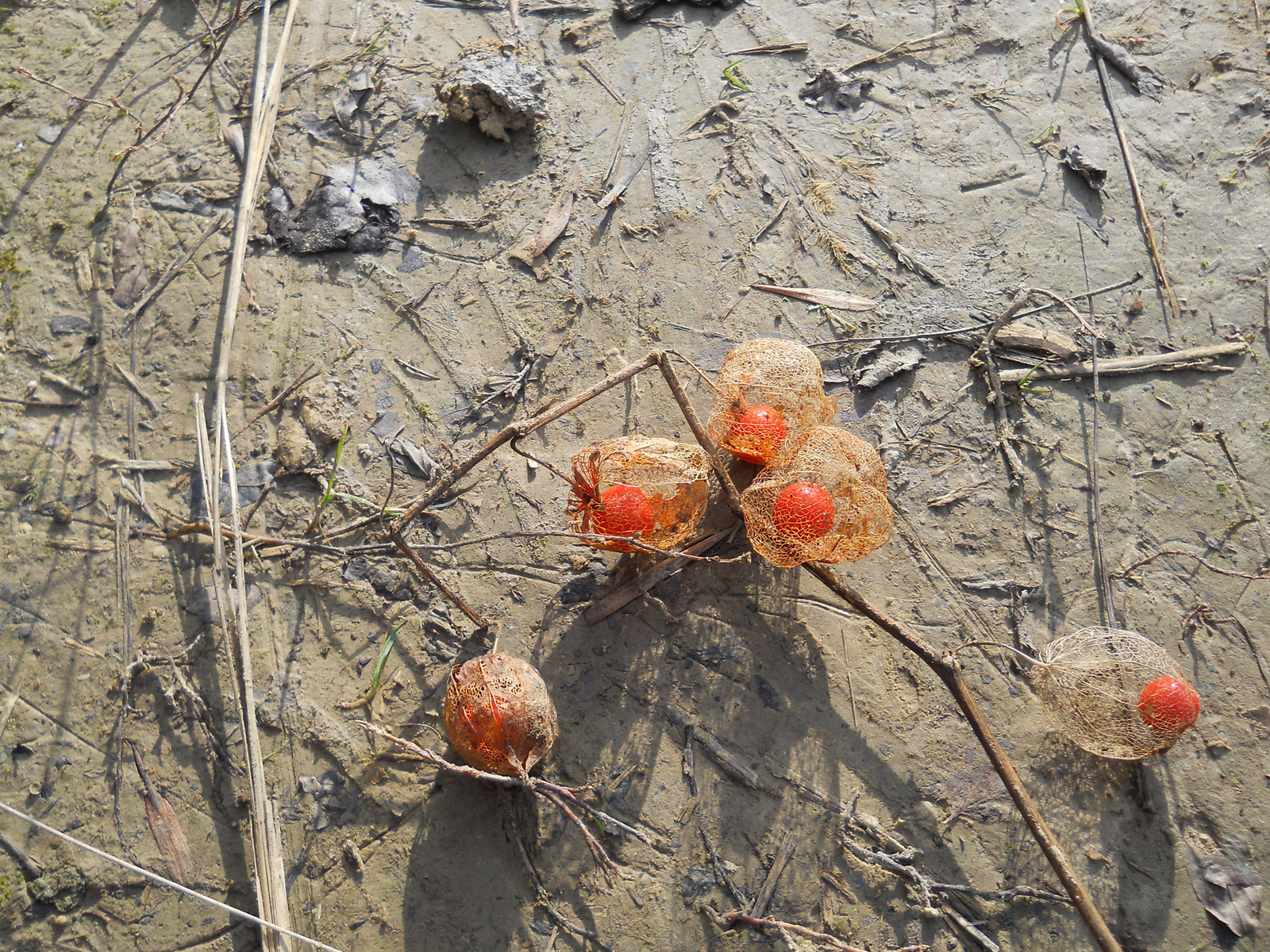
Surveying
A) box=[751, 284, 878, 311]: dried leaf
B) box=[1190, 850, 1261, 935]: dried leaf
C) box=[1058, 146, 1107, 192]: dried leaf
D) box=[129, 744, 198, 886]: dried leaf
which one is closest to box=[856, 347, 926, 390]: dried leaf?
box=[751, 284, 878, 311]: dried leaf

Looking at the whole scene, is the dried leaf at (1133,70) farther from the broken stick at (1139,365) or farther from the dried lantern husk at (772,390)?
the dried lantern husk at (772,390)

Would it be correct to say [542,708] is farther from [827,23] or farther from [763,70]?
[827,23]

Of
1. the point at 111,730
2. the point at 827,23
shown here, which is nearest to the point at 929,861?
the point at 111,730

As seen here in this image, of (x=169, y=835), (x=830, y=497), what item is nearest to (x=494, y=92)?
(x=830, y=497)

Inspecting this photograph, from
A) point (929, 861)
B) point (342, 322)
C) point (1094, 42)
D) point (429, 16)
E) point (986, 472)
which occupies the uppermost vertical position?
point (429, 16)

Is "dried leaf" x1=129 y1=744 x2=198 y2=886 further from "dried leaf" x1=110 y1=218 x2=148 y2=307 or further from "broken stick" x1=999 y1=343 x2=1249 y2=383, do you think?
"broken stick" x1=999 y1=343 x2=1249 y2=383

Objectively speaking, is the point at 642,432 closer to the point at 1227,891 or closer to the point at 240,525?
the point at 240,525
